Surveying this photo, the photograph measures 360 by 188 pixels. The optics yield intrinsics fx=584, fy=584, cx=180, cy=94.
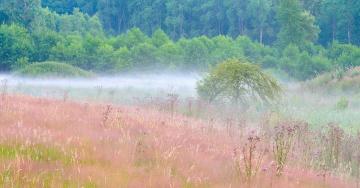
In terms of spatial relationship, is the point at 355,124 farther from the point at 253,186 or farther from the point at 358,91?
the point at 358,91

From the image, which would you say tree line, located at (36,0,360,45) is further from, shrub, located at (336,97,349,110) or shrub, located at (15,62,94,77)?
shrub, located at (336,97,349,110)

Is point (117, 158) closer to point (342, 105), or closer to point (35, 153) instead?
point (35, 153)

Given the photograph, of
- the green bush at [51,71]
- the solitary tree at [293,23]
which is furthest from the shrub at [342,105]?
the solitary tree at [293,23]

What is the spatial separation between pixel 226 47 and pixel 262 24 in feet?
82.4

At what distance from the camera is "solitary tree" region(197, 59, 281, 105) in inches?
728

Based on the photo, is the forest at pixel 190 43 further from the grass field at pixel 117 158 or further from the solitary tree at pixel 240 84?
the grass field at pixel 117 158

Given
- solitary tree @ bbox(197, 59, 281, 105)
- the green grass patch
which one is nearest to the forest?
solitary tree @ bbox(197, 59, 281, 105)

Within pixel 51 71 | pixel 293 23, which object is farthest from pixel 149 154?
pixel 293 23

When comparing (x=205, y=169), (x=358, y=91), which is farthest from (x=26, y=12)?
(x=205, y=169)

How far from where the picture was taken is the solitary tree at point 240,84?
1848cm

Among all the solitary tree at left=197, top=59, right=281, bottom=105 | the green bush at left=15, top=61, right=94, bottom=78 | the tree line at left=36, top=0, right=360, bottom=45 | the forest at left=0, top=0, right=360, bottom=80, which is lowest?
the solitary tree at left=197, top=59, right=281, bottom=105

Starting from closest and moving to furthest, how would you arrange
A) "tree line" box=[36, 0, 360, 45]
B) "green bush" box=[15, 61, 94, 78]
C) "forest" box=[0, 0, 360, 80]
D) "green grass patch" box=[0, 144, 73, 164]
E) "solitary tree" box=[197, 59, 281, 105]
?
"green grass patch" box=[0, 144, 73, 164] < "solitary tree" box=[197, 59, 281, 105] < "green bush" box=[15, 61, 94, 78] < "forest" box=[0, 0, 360, 80] < "tree line" box=[36, 0, 360, 45]

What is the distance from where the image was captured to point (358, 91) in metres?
30.6

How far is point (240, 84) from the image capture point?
1886 cm
